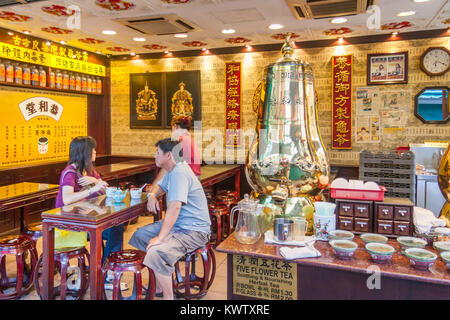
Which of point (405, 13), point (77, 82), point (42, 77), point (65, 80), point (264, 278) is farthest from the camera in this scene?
point (77, 82)

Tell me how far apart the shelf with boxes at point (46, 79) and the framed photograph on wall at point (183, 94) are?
143cm

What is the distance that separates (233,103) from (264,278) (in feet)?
15.4

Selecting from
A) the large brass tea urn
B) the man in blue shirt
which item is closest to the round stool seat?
the man in blue shirt

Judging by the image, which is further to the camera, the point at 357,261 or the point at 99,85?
the point at 99,85

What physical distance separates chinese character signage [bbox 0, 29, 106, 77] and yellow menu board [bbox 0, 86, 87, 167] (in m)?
0.49

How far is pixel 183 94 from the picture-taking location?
6.55m

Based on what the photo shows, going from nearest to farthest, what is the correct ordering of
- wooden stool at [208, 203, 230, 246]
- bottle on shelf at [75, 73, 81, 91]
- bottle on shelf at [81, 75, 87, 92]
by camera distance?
wooden stool at [208, 203, 230, 246], bottle on shelf at [75, 73, 81, 91], bottle on shelf at [81, 75, 87, 92]

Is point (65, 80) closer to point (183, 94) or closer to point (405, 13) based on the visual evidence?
point (183, 94)

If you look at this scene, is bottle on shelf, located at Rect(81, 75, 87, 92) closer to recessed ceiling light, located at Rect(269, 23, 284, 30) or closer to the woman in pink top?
recessed ceiling light, located at Rect(269, 23, 284, 30)

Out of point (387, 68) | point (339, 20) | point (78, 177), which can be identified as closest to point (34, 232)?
point (78, 177)

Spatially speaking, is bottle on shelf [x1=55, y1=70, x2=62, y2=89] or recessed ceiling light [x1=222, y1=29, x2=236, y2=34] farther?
bottle on shelf [x1=55, y1=70, x2=62, y2=89]

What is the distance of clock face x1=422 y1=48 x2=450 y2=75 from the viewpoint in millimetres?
5172

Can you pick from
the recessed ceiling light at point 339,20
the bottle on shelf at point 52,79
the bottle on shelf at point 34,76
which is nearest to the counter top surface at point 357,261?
the recessed ceiling light at point 339,20
